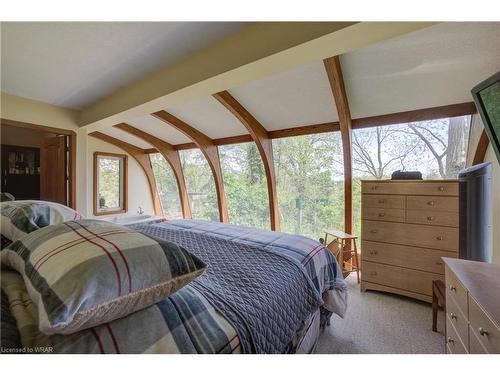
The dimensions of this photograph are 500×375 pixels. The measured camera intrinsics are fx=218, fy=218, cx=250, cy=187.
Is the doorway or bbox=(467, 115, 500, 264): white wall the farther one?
the doorway

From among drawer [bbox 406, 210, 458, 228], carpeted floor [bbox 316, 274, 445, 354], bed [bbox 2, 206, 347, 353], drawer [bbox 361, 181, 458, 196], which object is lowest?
carpeted floor [bbox 316, 274, 445, 354]

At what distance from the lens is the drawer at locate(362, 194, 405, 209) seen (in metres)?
2.46

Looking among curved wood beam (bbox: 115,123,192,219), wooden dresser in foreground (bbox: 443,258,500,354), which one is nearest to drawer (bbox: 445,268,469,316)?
wooden dresser in foreground (bbox: 443,258,500,354)

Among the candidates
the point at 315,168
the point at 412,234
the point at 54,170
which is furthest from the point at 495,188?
the point at 54,170

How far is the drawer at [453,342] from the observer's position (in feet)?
3.87

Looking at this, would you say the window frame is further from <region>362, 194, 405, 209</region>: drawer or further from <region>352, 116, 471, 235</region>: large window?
<region>362, 194, 405, 209</region>: drawer

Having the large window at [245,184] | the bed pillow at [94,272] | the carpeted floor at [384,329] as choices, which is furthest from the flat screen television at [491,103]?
the large window at [245,184]

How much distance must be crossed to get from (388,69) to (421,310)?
2.47m

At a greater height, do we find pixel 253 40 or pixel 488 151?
pixel 253 40

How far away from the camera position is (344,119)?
9.01 ft

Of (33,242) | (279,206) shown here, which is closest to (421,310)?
(279,206)

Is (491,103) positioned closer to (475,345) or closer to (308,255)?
(475,345)

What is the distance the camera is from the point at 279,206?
409 centimetres
